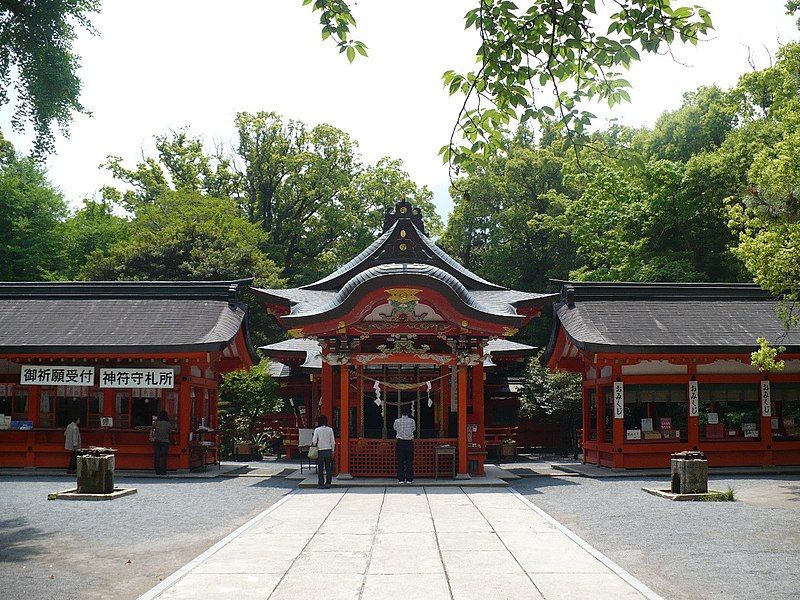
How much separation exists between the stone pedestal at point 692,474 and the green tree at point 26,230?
32998 millimetres

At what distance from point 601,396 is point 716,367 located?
3.16 metres

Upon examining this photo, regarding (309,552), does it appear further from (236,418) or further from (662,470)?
(236,418)

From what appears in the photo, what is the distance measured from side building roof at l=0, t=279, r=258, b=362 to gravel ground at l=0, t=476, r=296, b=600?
3.76m

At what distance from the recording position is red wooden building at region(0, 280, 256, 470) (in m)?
21.2

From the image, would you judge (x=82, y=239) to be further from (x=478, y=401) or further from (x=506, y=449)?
(x=478, y=401)

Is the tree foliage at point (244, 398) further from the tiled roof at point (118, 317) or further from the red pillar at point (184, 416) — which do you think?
the red pillar at point (184, 416)

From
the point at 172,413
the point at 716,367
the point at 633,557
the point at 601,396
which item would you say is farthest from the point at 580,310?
the point at 633,557

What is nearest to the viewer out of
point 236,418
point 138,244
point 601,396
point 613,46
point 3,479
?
point 613,46

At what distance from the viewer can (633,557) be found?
33.0ft

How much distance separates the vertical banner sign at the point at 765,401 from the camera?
21.9 metres

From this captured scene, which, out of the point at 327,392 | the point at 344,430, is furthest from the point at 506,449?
the point at 344,430

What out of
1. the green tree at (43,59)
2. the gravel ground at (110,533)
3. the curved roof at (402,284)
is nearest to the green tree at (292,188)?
the curved roof at (402,284)

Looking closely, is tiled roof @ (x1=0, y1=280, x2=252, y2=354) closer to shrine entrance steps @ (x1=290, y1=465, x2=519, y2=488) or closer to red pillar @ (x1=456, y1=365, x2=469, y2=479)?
shrine entrance steps @ (x1=290, y1=465, x2=519, y2=488)

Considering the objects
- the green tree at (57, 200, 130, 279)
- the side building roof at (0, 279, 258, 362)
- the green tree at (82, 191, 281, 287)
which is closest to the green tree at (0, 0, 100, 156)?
the side building roof at (0, 279, 258, 362)
